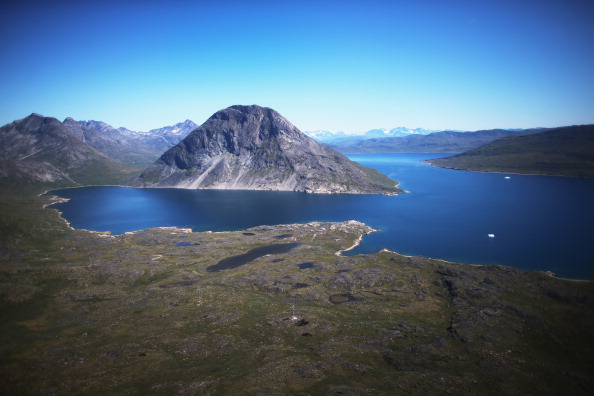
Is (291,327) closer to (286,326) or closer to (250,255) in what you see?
(286,326)

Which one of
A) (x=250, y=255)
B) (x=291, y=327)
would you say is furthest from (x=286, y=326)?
(x=250, y=255)

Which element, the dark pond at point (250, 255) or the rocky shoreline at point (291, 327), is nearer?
the rocky shoreline at point (291, 327)

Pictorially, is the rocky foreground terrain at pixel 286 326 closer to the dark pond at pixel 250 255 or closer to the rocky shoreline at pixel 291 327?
the rocky shoreline at pixel 291 327

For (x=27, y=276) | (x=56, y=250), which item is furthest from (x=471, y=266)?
(x=56, y=250)

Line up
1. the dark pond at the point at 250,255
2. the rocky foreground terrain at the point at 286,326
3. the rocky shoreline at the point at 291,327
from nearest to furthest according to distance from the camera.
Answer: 1. the rocky foreground terrain at the point at 286,326
2. the rocky shoreline at the point at 291,327
3. the dark pond at the point at 250,255

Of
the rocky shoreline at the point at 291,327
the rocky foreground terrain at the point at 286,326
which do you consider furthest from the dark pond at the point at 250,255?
the rocky shoreline at the point at 291,327

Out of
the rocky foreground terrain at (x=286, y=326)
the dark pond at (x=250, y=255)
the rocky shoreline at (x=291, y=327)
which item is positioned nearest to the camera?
the rocky foreground terrain at (x=286, y=326)

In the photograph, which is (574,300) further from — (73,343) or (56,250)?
(56,250)

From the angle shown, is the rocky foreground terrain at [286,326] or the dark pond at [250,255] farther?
the dark pond at [250,255]

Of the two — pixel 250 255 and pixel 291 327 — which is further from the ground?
pixel 250 255
